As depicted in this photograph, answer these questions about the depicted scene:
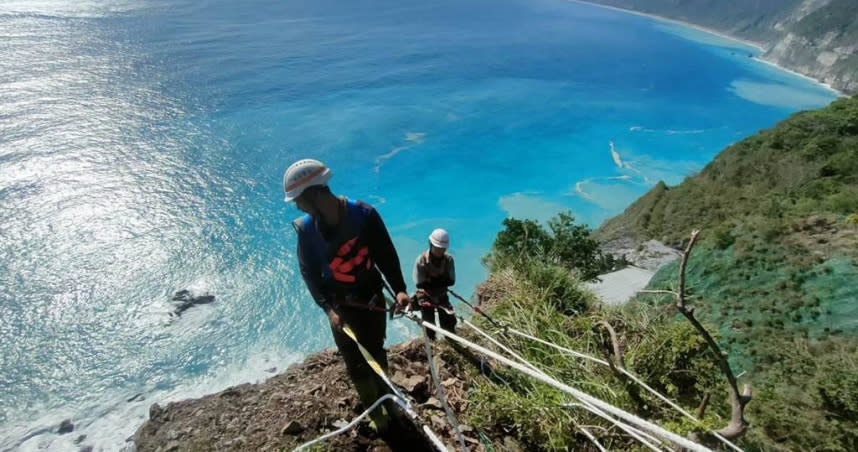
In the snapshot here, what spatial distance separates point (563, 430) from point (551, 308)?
1.84m

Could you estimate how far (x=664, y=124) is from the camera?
63.1m

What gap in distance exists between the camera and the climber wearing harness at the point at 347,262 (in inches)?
120

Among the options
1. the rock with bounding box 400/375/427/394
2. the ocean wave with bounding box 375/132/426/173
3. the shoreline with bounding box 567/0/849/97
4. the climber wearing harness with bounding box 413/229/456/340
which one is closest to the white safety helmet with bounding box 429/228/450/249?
the climber wearing harness with bounding box 413/229/456/340

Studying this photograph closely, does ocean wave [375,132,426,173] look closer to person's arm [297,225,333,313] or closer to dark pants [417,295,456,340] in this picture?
dark pants [417,295,456,340]

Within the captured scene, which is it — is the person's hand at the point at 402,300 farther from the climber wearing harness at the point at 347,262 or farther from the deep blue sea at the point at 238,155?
the deep blue sea at the point at 238,155

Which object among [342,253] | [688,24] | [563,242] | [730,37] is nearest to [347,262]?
[342,253]

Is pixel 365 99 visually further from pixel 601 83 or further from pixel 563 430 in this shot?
pixel 563 430

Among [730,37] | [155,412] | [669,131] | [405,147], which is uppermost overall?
[730,37]

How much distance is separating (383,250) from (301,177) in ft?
2.90

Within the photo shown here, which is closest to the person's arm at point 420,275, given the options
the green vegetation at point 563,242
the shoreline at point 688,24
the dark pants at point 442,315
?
the dark pants at point 442,315

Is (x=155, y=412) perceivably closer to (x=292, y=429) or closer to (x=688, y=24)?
(x=292, y=429)

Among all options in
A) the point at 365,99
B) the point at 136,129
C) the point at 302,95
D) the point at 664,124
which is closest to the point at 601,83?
the point at 664,124

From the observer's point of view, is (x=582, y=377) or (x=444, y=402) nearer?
(x=444, y=402)

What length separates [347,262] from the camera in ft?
10.8
